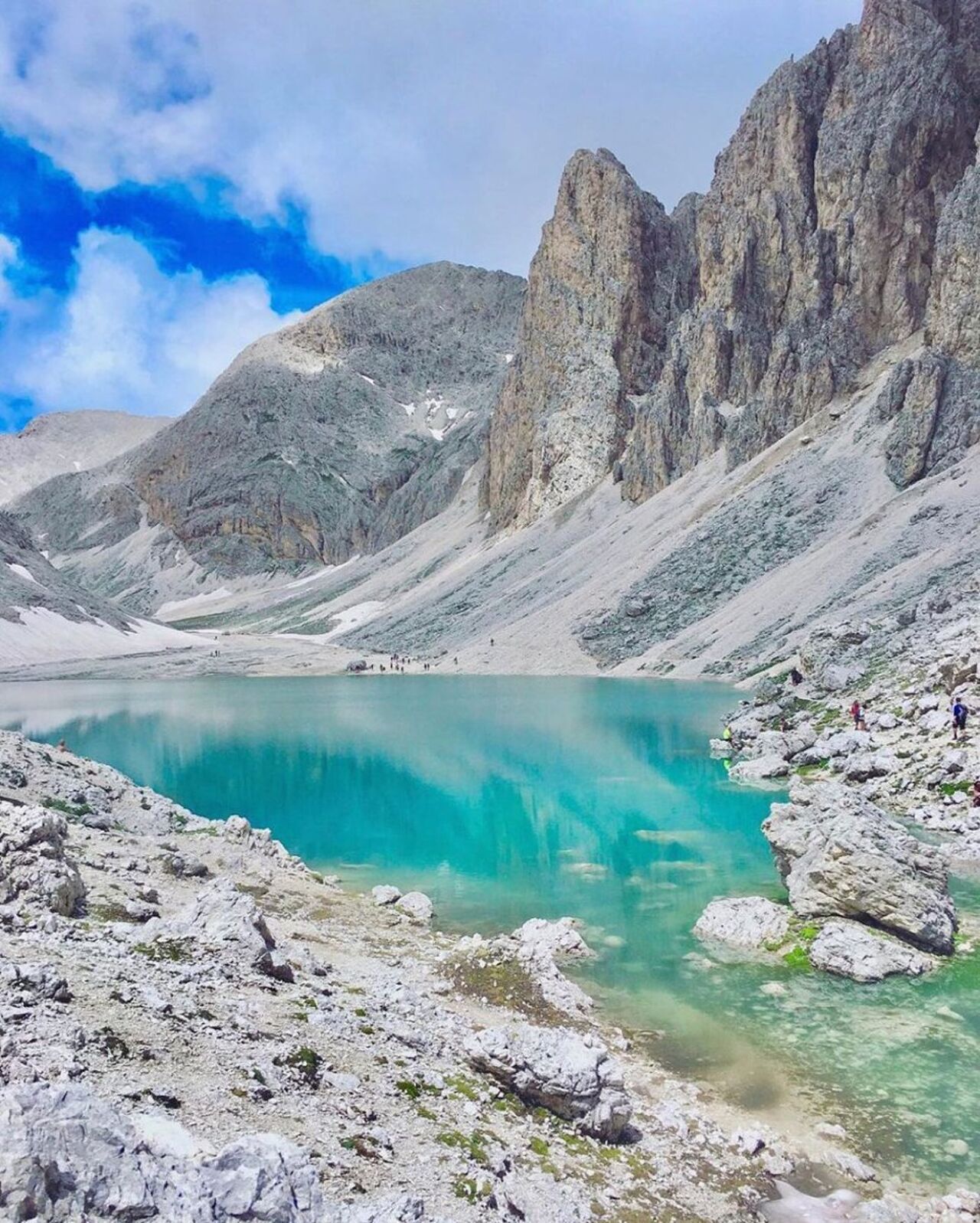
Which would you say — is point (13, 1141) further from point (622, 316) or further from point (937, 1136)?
point (622, 316)

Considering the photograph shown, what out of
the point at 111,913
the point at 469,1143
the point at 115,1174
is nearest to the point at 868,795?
the point at 469,1143

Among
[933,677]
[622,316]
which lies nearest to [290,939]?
[933,677]

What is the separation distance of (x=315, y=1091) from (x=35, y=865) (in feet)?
21.2

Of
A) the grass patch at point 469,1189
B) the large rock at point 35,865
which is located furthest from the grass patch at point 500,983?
the large rock at point 35,865

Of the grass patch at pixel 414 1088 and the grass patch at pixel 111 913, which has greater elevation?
the grass patch at pixel 111 913

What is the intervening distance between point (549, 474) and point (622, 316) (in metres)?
25.4

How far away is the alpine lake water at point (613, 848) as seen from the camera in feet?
35.3

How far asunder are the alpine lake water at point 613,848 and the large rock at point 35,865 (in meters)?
7.35

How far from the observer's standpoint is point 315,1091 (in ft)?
26.5

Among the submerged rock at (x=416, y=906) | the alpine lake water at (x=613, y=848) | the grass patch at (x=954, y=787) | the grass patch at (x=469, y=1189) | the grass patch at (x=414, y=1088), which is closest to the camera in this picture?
the grass patch at (x=469, y=1189)

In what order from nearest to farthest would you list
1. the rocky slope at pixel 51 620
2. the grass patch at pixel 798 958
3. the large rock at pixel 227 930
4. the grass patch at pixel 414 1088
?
1. the grass patch at pixel 414 1088
2. the large rock at pixel 227 930
3. the grass patch at pixel 798 958
4. the rocky slope at pixel 51 620

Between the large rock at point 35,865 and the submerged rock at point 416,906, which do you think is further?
the submerged rock at point 416,906

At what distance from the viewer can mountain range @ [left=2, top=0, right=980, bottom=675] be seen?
71125mm

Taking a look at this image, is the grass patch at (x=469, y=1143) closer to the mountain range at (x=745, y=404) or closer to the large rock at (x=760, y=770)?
the large rock at (x=760, y=770)
